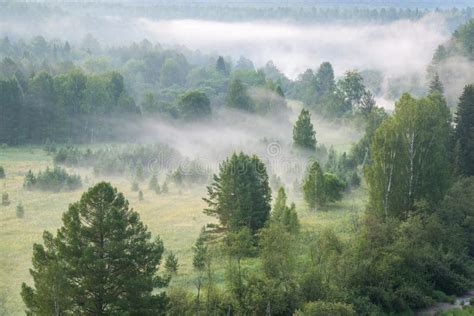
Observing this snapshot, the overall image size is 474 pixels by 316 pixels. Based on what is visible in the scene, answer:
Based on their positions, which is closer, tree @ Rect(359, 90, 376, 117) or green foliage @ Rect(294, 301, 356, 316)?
green foliage @ Rect(294, 301, 356, 316)

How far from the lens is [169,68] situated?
145 m

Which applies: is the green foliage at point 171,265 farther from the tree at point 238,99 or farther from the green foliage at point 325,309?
the tree at point 238,99

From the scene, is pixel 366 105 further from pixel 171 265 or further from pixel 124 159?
pixel 171 265

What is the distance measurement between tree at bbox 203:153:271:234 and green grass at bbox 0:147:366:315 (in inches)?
147

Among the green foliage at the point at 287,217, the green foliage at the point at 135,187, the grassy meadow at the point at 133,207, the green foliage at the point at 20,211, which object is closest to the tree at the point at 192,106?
the grassy meadow at the point at 133,207

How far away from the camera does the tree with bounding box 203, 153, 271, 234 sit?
45.0 meters

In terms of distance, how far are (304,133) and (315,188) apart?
18.5m

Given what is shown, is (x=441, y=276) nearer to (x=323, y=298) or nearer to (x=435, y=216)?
(x=435, y=216)

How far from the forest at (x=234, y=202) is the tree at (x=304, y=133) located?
0.16m

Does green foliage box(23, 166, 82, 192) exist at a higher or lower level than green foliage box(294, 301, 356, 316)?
higher

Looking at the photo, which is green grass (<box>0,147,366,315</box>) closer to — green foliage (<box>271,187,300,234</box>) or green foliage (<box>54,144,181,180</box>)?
green foliage (<box>54,144,181,180</box>)

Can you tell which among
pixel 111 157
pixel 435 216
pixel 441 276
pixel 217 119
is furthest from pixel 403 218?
pixel 217 119

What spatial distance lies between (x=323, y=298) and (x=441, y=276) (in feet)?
36.9

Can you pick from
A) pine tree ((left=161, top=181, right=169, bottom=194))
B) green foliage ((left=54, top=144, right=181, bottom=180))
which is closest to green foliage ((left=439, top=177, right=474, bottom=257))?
pine tree ((left=161, top=181, right=169, bottom=194))
